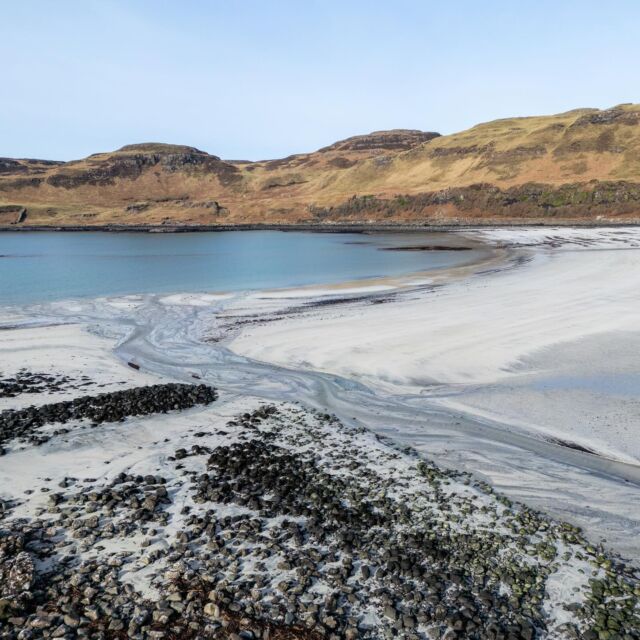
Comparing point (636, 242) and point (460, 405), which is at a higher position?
point (636, 242)

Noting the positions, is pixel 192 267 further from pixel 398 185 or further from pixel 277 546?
pixel 398 185

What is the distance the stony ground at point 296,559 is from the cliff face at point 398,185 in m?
102

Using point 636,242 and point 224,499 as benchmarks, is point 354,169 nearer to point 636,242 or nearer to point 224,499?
point 636,242

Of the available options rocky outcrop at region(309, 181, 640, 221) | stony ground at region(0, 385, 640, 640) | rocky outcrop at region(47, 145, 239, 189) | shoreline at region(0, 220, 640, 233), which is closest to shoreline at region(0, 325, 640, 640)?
stony ground at region(0, 385, 640, 640)

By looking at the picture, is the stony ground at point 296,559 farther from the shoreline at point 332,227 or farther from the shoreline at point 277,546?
the shoreline at point 332,227

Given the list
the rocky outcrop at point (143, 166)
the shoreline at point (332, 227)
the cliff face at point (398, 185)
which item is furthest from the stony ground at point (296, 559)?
the rocky outcrop at point (143, 166)

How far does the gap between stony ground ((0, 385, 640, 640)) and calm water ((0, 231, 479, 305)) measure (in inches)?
1107

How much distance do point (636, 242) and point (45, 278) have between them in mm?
62842

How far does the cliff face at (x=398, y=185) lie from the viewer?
354ft

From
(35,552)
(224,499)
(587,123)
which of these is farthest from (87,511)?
(587,123)

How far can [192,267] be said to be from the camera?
2067 inches

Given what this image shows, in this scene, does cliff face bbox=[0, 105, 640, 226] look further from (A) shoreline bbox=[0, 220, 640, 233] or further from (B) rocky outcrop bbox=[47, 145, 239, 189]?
(A) shoreline bbox=[0, 220, 640, 233]

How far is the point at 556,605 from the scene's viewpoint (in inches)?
282

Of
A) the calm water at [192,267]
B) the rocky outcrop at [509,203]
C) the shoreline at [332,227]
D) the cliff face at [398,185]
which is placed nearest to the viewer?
the calm water at [192,267]
